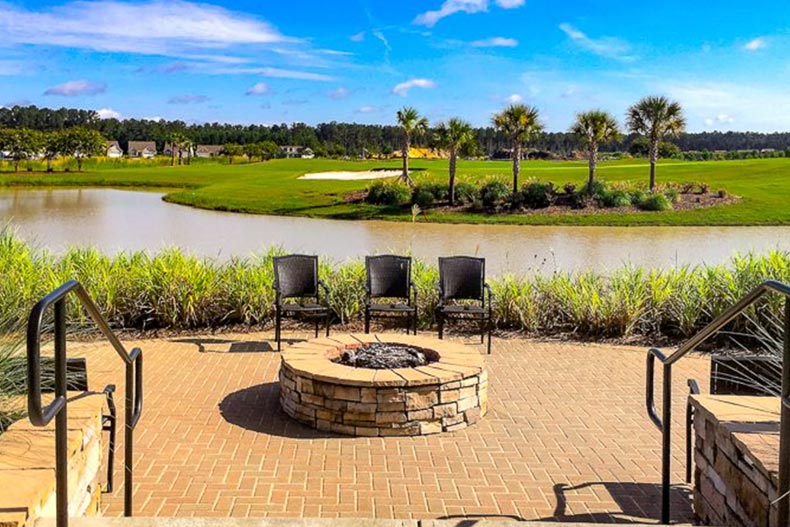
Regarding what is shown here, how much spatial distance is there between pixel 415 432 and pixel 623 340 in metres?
4.00

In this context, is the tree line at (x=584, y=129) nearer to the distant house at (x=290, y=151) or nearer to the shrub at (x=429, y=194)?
the shrub at (x=429, y=194)

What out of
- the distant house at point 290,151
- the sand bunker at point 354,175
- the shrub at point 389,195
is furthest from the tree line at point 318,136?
the shrub at point 389,195

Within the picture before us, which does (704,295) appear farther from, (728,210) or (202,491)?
(728,210)

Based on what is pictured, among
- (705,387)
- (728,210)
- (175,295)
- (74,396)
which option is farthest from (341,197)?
(74,396)

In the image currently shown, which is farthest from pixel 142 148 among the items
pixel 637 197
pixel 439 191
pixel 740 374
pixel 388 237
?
pixel 740 374

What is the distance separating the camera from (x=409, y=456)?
4.84 m

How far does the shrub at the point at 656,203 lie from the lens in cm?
2997

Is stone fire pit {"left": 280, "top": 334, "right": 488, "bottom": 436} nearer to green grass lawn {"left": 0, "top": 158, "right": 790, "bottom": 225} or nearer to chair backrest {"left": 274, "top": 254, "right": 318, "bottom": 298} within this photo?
chair backrest {"left": 274, "top": 254, "right": 318, "bottom": 298}

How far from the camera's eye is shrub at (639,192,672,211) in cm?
2997

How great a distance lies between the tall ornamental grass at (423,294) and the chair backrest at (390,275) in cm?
90

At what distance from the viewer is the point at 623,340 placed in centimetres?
843

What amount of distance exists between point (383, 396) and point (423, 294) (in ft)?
13.9

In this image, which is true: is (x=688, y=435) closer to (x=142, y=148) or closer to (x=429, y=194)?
(x=429, y=194)

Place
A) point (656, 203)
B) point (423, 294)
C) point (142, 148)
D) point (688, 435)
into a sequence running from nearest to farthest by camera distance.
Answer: point (688, 435) → point (423, 294) → point (656, 203) → point (142, 148)
